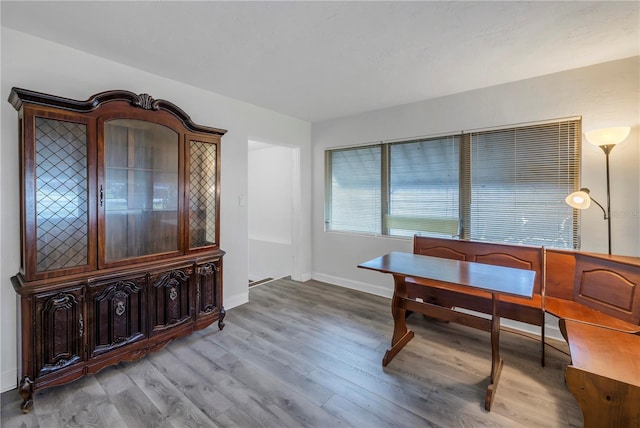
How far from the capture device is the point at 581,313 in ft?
7.24

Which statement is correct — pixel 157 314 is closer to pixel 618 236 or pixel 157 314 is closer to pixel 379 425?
pixel 379 425

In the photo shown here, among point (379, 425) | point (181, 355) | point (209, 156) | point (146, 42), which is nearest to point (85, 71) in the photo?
point (146, 42)

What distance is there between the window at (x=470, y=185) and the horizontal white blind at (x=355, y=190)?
1 cm

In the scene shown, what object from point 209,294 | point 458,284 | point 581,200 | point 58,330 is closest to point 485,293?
point 458,284

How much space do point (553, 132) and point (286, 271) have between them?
4.13m

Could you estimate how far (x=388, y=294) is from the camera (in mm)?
3818

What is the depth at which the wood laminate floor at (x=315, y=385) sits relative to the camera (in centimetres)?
176

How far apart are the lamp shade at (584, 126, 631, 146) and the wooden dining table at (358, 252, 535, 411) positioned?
122cm

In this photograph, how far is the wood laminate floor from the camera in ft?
5.79

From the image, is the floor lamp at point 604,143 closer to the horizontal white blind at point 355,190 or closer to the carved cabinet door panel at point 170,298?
the horizontal white blind at point 355,190

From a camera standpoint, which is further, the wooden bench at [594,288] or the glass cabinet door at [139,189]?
the glass cabinet door at [139,189]

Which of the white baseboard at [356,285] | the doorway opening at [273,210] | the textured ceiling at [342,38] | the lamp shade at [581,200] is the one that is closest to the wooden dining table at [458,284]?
the lamp shade at [581,200]

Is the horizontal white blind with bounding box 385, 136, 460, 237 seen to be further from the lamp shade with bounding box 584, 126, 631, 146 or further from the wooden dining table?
the lamp shade with bounding box 584, 126, 631, 146

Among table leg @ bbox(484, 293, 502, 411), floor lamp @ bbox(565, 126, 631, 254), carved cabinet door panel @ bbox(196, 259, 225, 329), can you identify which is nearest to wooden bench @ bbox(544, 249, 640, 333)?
floor lamp @ bbox(565, 126, 631, 254)
